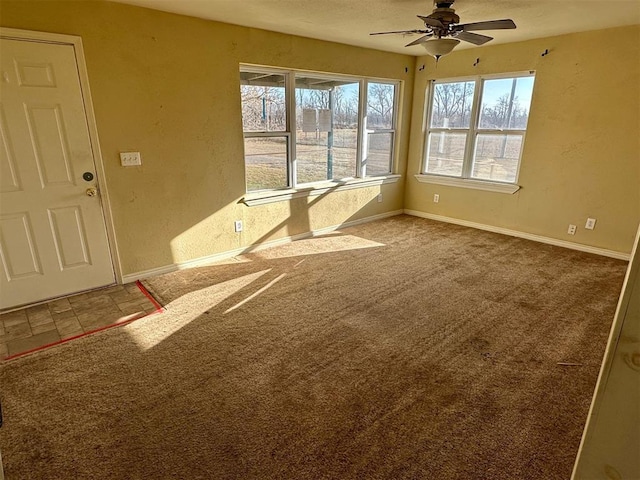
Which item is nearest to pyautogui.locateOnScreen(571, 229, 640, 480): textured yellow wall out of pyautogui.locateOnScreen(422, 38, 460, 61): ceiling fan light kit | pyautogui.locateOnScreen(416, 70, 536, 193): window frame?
pyautogui.locateOnScreen(422, 38, 460, 61): ceiling fan light kit

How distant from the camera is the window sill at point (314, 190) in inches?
165

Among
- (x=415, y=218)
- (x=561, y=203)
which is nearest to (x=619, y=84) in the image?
(x=561, y=203)

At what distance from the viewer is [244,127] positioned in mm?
3961

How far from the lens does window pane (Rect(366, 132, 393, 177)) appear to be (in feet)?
17.7

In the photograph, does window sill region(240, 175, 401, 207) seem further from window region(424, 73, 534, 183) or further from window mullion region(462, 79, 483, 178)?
window mullion region(462, 79, 483, 178)

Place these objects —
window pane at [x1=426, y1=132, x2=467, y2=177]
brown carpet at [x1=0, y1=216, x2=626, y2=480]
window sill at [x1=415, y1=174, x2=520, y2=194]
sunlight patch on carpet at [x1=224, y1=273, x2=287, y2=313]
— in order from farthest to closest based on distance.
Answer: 1. window pane at [x1=426, y1=132, x2=467, y2=177]
2. window sill at [x1=415, y1=174, x2=520, y2=194]
3. sunlight patch on carpet at [x1=224, y1=273, x2=287, y2=313]
4. brown carpet at [x1=0, y1=216, x2=626, y2=480]

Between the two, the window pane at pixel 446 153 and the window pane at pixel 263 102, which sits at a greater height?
the window pane at pixel 263 102

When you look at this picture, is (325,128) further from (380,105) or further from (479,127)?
(479,127)

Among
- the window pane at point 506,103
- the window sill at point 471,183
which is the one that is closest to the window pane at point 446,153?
the window sill at point 471,183

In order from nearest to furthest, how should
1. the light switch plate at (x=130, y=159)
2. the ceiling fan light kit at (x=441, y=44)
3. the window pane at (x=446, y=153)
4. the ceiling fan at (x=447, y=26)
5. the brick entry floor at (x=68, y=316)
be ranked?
the brick entry floor at (x=68, y=316)
the ceiling fan at (x=447, y=26)
the ceiling fan light kit at (x=441, y=44)
the light switch plate at (x=130, y=159)
the window pane at (x=446, y=153)

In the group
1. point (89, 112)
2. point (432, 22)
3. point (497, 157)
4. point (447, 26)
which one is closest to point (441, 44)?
point (447, 26)

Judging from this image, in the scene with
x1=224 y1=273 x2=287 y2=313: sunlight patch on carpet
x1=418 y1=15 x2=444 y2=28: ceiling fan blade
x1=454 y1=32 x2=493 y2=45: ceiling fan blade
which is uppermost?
x1=418 y1=15 x2=444 y2=28: ceiling fan blade

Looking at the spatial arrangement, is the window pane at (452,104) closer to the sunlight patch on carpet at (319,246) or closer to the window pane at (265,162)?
the sunlight patch on carpet at (319,246)

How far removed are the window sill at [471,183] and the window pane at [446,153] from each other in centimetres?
10
